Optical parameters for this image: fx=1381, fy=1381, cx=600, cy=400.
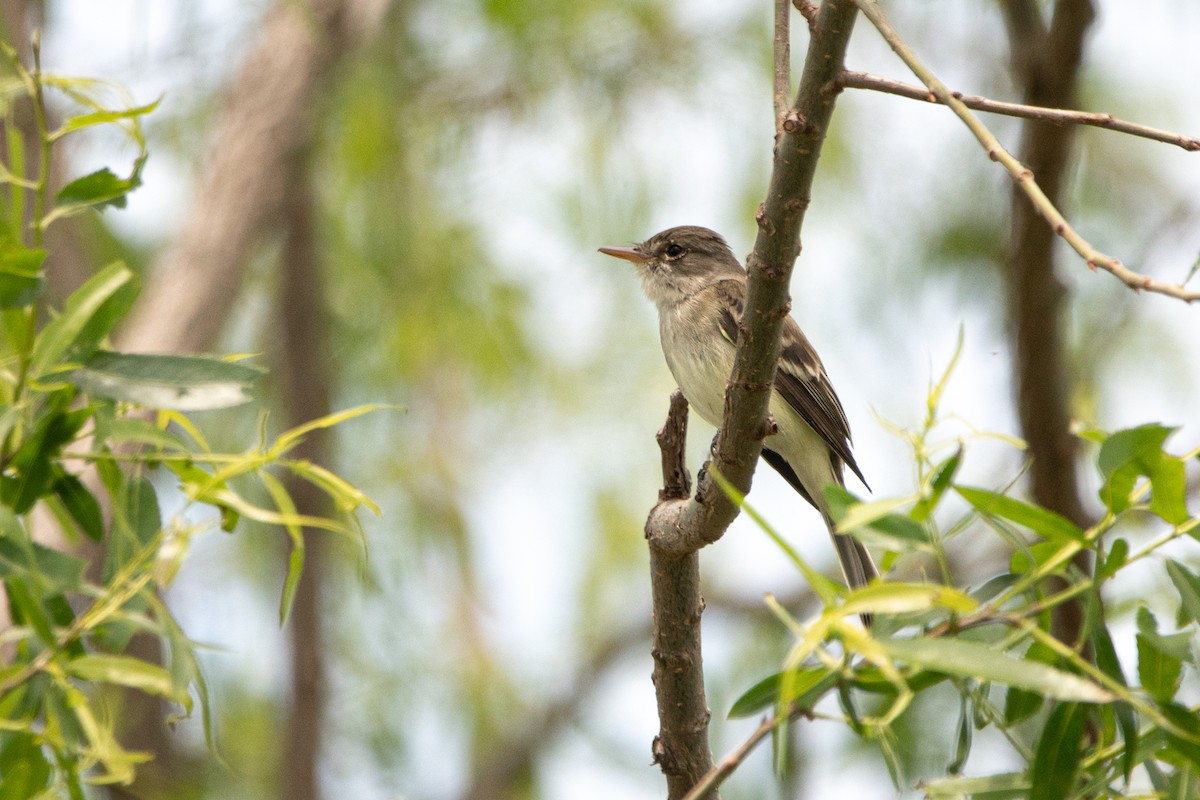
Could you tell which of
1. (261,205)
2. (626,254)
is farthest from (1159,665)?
(261,205)

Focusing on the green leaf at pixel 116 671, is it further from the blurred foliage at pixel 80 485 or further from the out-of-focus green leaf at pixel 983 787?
the out-of-focus green leaf at pixel 983 787

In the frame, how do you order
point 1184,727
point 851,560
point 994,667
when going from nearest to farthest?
point 994,667, point 1184,727, point 851,560

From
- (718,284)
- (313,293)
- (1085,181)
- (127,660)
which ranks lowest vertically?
(127,660)

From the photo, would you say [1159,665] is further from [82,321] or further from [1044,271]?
[1044,271]

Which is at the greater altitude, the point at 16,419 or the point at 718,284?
the point at 718,284

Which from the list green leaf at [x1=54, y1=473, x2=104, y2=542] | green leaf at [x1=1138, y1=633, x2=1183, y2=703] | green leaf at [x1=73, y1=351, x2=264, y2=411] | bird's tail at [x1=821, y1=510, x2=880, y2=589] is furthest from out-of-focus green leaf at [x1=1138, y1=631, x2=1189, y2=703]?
bird's tail at [x1=821, y1=510, x2=880, y2=589]

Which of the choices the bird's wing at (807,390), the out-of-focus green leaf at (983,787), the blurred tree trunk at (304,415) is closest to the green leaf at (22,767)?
the out-of-focus green leaf at (983,787)

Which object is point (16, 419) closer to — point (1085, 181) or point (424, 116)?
point (424, 116)

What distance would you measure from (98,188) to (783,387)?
8.14 ft

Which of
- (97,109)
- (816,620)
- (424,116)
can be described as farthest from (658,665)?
(424,116)

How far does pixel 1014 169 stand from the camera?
61.0 inches

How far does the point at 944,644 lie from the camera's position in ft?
4.73

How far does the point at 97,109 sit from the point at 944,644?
1.34 metres

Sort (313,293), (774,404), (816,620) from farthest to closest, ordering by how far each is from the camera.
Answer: (313,293), (774,404), (816,620)
